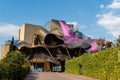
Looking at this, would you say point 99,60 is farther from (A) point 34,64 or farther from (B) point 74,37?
(B) point 74,37

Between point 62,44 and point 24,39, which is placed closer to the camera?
point 62,44

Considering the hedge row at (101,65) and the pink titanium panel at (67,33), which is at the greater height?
the pink titanium panel at (67,33)

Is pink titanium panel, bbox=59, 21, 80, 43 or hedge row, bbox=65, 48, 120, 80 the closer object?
hedge row, bbox=65, 48, 120, 80

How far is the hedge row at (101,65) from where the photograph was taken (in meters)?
26.4

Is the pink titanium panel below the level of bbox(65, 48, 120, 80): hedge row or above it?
above

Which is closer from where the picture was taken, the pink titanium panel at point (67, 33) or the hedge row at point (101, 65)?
the hedge row at point (101, 65)

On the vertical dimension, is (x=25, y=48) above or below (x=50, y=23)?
below

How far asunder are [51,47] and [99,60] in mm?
50089

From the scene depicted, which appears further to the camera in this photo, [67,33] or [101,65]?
[67,33]

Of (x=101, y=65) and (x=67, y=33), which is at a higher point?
(x=67, y=33)

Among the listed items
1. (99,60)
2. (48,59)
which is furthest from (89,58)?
(48,59)

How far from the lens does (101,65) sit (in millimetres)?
31266

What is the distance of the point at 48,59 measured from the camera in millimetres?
78438

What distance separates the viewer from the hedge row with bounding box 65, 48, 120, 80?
2644 cm
